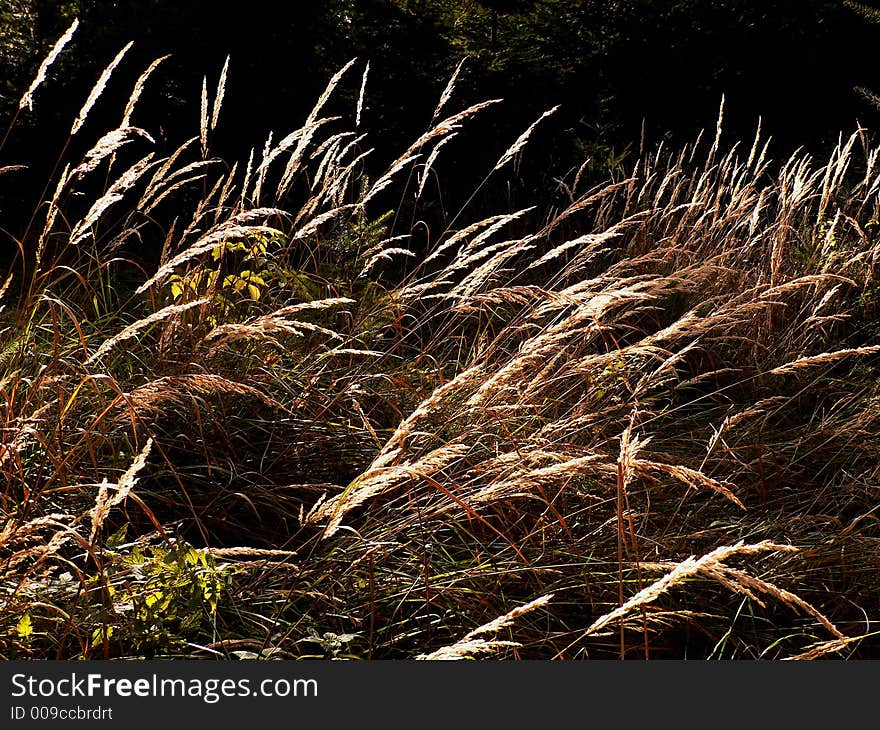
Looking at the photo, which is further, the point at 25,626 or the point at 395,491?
the point at 395,491

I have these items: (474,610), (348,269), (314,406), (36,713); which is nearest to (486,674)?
(474,610)

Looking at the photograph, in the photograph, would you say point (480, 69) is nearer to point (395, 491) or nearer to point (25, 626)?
point (395, 491)

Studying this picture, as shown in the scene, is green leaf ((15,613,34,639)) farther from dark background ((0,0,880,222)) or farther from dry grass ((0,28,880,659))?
dark background ((0,0,880,222))

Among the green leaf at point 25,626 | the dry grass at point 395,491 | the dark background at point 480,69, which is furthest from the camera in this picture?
the dark background at point 480,69

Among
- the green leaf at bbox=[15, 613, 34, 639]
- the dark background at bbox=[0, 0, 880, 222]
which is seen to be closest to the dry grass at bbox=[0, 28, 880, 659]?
the green leaf at bbox=[15, 613, 34, 639]

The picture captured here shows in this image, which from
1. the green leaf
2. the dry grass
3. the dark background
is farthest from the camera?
the dark background

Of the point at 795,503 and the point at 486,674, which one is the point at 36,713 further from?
the point at 795,503

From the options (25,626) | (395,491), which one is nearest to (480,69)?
(395,491)

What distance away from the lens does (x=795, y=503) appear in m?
2.51

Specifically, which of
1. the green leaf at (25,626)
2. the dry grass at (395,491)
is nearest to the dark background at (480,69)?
the dry grass at (395,491)

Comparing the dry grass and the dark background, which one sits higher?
the dark background

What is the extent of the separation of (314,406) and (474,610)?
87 centimetres

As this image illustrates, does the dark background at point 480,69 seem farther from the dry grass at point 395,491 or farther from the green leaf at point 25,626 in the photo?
the green leaf at point 25,626

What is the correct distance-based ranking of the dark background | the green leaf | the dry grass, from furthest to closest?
the dark background → the dry grass → the green leaf
